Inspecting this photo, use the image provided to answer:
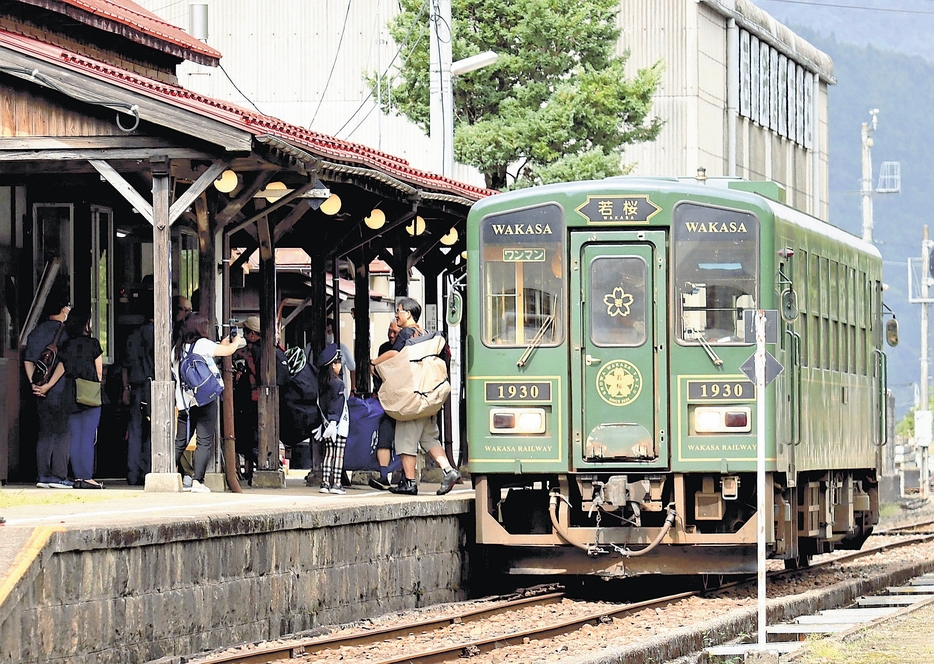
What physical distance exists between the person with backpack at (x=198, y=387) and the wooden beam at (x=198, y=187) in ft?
3.37

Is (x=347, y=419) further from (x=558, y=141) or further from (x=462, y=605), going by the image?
(x=558, y=141)

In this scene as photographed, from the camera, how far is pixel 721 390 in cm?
1459

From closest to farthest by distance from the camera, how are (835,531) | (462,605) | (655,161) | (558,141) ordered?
1. (462,605)
2. (835,531)
3. (558,141)
4. (655,161)

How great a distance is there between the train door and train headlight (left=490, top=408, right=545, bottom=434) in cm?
34

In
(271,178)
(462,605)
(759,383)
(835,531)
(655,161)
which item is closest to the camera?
(759,383)

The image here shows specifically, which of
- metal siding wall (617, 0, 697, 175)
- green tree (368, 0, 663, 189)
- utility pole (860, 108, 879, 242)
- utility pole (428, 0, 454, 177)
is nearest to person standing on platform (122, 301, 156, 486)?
utility pole (428, 0, 454, 177)

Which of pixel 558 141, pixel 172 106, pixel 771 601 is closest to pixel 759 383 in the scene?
pixel 771 601

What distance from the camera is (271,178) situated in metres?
16.4

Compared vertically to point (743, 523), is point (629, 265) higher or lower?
higher

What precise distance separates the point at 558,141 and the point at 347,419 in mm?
16066

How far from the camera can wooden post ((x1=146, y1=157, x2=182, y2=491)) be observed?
49.6ft

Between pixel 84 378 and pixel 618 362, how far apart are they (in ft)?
15.5

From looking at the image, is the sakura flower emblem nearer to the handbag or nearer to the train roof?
the train roof

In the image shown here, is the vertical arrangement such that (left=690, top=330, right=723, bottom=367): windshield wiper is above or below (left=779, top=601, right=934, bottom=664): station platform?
above
